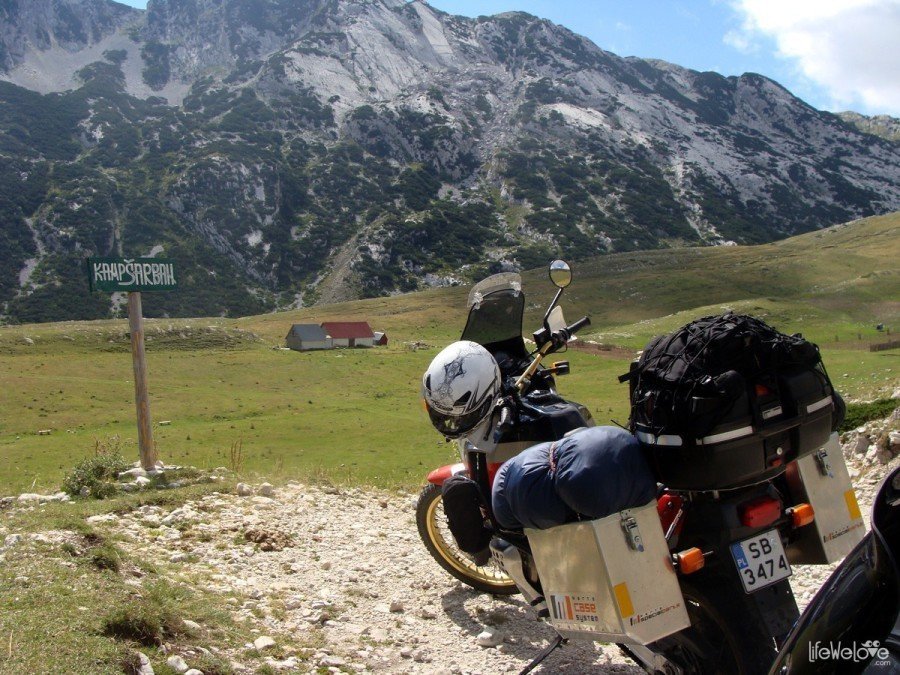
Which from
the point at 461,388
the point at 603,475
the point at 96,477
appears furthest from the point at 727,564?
the point at 96,477

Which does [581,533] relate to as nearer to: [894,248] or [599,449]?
[599,449]

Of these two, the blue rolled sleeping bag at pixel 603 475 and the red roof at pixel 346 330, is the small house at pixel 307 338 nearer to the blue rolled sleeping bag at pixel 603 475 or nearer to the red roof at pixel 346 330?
the red roof at pixel 346 330

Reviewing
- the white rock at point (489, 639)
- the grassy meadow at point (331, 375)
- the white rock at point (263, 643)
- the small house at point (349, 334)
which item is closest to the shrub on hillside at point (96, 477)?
the grassy meadow at point (331, 375)

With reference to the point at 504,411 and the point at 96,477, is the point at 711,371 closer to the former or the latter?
the point at 504,411

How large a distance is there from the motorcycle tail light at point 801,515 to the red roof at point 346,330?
77354mm

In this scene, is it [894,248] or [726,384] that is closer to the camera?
[726,384]

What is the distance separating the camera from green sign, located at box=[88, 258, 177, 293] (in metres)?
12.0

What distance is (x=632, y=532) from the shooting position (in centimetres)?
324

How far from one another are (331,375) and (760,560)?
52030 mm

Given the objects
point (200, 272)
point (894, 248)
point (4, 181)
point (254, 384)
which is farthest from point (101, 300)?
point (894, 248)

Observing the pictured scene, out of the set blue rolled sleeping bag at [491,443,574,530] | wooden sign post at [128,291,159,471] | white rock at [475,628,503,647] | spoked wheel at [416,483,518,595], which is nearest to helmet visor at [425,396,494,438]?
spoked wheel at [416,483,518,595]

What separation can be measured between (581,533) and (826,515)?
5.17 feet

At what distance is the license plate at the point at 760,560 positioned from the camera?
11.1ft

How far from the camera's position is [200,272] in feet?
597
